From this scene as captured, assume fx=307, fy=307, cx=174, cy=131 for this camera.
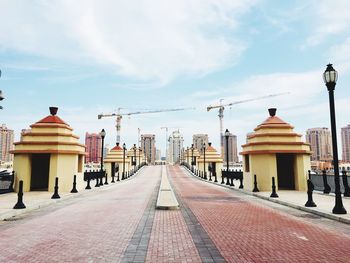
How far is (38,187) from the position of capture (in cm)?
2325

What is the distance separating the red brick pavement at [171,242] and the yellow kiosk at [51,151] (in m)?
13.0

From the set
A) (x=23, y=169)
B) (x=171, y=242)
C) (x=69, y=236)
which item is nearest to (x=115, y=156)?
(x=23, y=169)

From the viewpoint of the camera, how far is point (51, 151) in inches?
809

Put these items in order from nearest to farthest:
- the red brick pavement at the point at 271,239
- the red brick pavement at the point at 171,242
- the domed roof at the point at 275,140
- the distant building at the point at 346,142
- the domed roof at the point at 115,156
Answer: the red brick pavement at the point at 171,242, the red brick pavement at the point at 271,239, the domed roof at the point at 275,140, the domed roof at the point at 115,156, the distant building at the point at 346,142

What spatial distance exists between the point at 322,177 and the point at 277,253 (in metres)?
15.4

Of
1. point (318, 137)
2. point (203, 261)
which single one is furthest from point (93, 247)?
point (318, 137)

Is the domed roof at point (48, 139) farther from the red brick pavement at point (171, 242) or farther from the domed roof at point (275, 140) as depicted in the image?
the red brick pavement at point (171, 242)

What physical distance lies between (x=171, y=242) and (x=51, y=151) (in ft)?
52.2

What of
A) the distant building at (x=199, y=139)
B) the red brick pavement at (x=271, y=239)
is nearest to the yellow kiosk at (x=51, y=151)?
the red brick pavement at (x=271, y=239)

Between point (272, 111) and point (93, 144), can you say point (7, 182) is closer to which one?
point (272, 111)

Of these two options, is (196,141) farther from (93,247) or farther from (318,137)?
(93,247)

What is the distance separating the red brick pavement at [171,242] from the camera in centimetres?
582

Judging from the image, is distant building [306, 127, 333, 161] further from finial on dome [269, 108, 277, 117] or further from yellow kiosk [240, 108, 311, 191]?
yellow kiosk [240, 108, 311, 191]

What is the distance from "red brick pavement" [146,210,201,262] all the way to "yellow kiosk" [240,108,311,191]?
1223 centimetres
